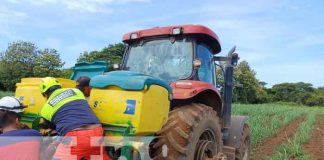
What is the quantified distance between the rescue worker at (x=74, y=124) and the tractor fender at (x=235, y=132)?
3.06 m

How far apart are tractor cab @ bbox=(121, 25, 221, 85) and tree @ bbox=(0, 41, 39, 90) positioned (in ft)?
Result: 101

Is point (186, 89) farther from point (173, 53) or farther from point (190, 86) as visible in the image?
point (173, 53)

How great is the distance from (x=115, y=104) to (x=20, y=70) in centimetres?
3391

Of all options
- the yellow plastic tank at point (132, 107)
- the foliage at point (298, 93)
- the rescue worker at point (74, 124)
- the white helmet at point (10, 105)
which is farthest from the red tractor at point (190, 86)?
the foliage at point (298, 93)

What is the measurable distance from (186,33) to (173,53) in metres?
0.31

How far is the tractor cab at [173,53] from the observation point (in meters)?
4.77

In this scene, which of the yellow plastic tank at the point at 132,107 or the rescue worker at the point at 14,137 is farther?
the yellow plastic tank at the point at 132,107

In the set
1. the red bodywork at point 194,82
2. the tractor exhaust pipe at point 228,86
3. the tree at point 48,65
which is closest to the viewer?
the red bodywork at point 194,82

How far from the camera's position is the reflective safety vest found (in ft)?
10.4

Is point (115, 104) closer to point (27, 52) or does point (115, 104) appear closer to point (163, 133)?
point (163, 133)

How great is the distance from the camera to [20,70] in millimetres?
34625

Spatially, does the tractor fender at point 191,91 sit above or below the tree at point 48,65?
below

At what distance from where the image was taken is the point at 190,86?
158 inches

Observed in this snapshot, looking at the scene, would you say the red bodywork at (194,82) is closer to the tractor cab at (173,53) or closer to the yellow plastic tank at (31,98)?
the tractor cab at (173,53)
